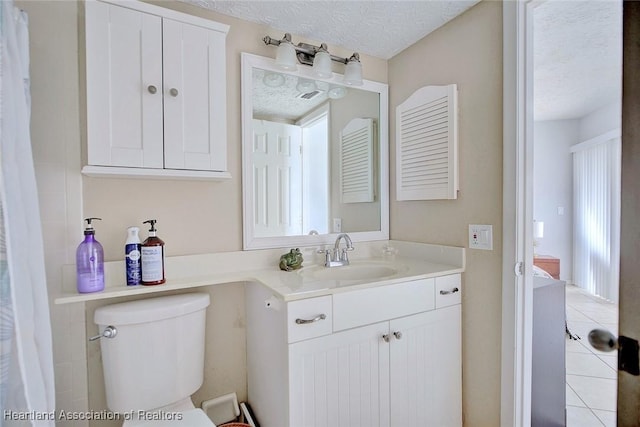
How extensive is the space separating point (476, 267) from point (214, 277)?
124 centimetres

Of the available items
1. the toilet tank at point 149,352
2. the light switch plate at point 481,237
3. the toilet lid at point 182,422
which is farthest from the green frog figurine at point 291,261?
the light switch plate at point 481,237

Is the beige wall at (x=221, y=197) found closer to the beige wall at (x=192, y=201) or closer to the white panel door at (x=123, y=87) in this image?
the beige wall at (x=192, y=201)

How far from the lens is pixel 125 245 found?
1.26 m

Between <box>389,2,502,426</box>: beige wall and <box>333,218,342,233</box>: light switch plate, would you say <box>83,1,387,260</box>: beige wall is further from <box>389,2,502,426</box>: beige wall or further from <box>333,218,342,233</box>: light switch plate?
<box>389,2,502,426</box>: beige wall

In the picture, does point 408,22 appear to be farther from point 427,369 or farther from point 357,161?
point 427,369

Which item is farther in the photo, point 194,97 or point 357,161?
point 357,161

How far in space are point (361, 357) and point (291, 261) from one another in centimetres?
55

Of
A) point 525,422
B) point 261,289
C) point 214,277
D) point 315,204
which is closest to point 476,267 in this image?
point 525,422

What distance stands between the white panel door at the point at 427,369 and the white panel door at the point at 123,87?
1.27 meters

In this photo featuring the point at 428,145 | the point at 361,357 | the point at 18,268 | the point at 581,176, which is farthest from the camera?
the point at 581,176

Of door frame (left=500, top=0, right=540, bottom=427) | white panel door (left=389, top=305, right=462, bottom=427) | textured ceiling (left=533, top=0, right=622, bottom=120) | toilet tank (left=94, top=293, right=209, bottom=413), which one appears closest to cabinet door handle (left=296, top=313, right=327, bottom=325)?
white panel door (left=389, top=305, right=462, bottom=427)

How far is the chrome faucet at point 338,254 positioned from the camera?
166cm

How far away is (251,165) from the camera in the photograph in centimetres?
157

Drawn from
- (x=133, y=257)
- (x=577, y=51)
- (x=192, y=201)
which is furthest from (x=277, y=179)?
(x=577, y=51)
